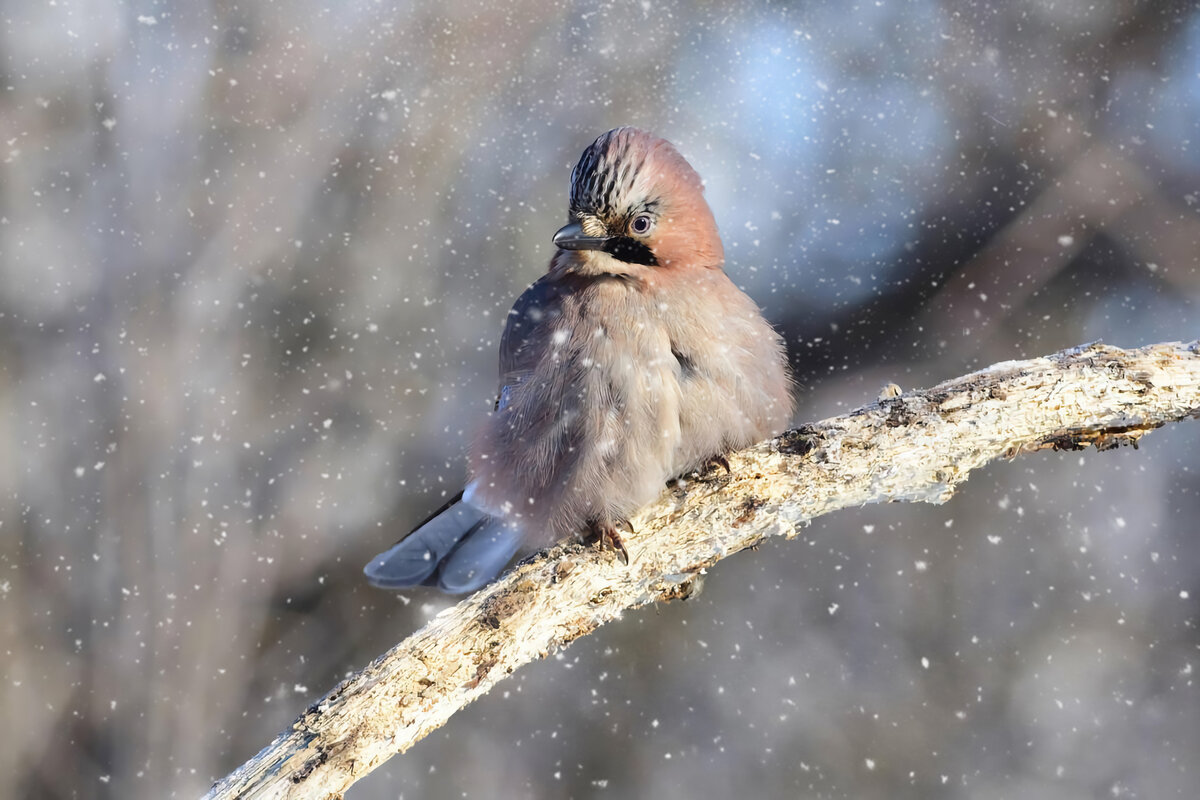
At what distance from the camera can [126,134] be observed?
236 inches

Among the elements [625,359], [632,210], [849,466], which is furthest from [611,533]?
[632,210]

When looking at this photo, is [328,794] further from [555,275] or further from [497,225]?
[497,225]

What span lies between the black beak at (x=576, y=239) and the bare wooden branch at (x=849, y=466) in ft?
2.67

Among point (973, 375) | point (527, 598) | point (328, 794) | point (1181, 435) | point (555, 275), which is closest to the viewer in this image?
point (328, 794)

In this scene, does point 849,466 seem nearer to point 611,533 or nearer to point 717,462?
point 717,462

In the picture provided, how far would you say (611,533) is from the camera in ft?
8.48

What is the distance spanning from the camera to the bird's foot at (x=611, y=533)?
255 centimetres

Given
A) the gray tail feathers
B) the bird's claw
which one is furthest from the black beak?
the gray tail feathers

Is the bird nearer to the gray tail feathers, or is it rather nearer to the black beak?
the black beak

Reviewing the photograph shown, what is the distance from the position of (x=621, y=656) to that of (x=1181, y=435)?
155 inches

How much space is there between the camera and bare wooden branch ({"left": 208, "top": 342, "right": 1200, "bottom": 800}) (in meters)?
2.42

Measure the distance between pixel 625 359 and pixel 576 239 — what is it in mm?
407

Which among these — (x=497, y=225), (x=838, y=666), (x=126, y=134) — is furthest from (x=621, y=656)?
(x=126, y=134)

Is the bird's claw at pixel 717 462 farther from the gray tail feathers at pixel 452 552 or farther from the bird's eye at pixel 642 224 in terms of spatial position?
the gray tail feathers at pixel 452 552
